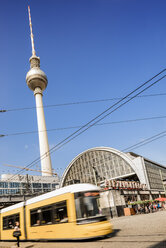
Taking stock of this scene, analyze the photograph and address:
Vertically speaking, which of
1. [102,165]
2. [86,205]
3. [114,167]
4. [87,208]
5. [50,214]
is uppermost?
[102,165]

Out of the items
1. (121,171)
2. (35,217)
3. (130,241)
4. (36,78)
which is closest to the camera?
(130,241)

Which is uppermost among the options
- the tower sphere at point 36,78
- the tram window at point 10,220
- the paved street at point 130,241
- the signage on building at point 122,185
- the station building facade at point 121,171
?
the tower sphere at point 36,78

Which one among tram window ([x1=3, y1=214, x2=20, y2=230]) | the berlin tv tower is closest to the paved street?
tram window ([x1=3, y1=214, x2=20, y2=230])

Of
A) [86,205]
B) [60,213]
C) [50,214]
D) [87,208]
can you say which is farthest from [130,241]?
[50,214]

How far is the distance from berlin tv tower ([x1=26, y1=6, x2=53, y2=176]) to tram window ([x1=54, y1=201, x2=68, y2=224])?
68.0 meters

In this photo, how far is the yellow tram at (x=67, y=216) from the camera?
11500mm

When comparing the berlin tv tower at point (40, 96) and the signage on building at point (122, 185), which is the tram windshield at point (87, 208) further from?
the berlin tv tower at point (40, 96)

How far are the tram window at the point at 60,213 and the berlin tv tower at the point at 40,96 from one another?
6798 centimetres

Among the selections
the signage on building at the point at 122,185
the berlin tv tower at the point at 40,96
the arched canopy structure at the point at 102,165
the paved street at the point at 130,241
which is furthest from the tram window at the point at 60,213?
the berlin tv tower at the point at 40,96

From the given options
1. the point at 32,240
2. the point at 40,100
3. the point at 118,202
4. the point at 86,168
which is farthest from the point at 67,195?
the point at 40,100

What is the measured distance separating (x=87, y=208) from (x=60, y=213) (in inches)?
67.8

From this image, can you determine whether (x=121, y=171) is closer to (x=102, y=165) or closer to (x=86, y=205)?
(x=102, y=165)

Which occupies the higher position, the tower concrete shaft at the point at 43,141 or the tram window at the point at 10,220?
the tower concrete shaft at the point at 43,141

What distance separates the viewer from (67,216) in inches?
476
